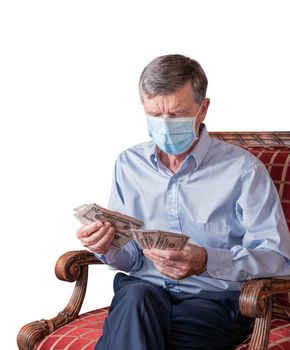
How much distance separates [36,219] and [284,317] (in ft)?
5.67

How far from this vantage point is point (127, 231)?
2.90 metres

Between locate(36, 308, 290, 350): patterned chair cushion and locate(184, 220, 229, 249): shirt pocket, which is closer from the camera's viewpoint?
locate(36, 308, 290, 350): patterned chair cushion

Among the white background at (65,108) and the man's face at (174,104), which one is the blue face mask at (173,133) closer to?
the man's face at (174,104)

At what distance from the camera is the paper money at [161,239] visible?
262 centimetres

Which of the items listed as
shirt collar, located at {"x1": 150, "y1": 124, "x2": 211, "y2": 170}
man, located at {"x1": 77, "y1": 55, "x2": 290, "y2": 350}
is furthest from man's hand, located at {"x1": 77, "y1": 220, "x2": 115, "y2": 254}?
shirt collar, located at {"x1": 150, "y1": 124, "x2": 211, "y2": 170}

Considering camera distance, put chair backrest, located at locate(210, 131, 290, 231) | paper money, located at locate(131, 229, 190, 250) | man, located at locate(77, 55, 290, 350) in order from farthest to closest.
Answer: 1. chair backrest, located at locate(210, 131, 290, 231)
2. man, located at locate(77, 55, 290, 350)
3. paper money, located at locate(131, 229, 190, 250)

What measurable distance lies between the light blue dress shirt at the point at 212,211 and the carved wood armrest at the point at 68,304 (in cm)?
14

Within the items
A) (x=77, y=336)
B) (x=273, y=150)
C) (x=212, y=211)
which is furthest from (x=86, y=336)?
(x=273, y=150)

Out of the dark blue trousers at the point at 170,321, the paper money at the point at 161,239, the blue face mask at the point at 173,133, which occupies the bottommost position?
the dark blue trousers at the point at 170,321

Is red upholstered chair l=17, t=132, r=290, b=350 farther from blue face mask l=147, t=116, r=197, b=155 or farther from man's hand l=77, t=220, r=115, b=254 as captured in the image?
blue face mask l=147, t=116, r=197, b=155

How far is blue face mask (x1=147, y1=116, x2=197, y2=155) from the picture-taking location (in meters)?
2.92

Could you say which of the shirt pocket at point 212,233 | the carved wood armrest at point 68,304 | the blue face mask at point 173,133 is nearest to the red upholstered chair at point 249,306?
the carved wood armrest at point 68,304

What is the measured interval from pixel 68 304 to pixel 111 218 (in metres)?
0.55

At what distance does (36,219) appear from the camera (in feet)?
14.6
